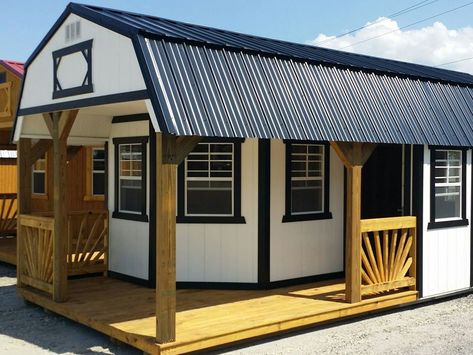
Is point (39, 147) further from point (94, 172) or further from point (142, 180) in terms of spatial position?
point (94, 172)

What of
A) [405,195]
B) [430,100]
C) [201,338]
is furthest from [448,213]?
[201,338]

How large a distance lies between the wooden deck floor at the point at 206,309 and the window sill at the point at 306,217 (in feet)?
3.06

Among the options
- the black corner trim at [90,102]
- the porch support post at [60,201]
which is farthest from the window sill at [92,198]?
the porch support post at [60,201]

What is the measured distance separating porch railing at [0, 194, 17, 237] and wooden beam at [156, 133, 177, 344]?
9415 mm

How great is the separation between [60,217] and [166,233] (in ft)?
7.64

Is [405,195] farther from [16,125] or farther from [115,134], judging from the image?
[16,125]

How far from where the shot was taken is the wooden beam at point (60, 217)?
7.26 m

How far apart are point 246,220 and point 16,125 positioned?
135 inches

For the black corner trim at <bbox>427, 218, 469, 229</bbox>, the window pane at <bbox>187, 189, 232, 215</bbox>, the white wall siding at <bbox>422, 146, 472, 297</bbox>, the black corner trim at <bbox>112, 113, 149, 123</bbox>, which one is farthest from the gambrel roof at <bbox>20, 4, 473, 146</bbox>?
the window pane at <bbox>187, 189, 232, 215</bbox>

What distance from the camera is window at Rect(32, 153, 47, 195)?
45.2 ft

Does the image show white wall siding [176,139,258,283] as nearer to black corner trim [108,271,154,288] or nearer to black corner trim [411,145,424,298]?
black corner trim [108,271,154,288]

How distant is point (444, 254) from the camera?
8320 mm

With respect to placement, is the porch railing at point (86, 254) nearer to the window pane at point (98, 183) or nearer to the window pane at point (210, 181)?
the window pane at point (210, 181)

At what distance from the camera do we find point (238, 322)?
6.23 metres
